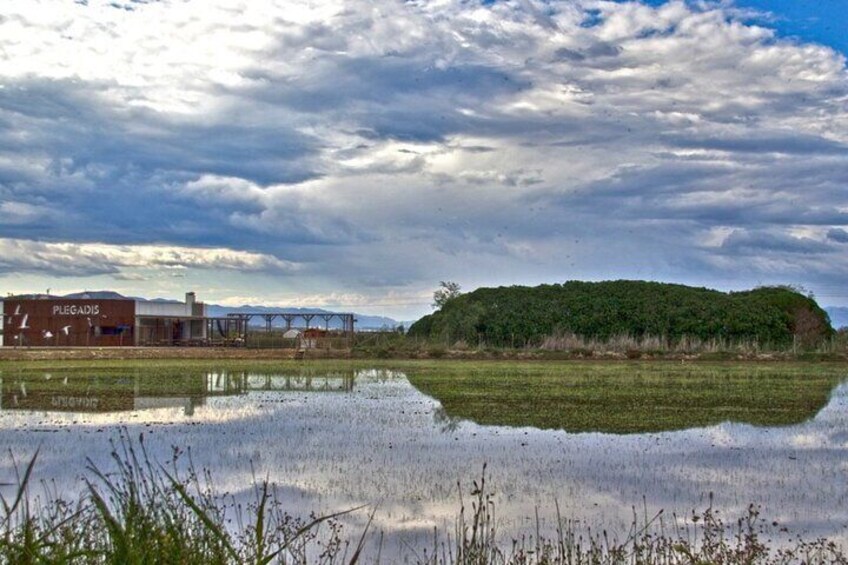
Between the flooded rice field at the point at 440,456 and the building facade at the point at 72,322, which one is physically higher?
the building facade at the point at 72,322

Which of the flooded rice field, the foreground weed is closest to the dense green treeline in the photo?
the flooded rice field

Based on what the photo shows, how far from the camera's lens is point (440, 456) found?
16.1 m

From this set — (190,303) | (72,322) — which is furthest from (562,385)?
(190,303)

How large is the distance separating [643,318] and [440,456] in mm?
52109

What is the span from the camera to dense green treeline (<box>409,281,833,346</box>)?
63562 mm

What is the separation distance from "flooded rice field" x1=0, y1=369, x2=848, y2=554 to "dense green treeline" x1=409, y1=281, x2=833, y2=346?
36.0m

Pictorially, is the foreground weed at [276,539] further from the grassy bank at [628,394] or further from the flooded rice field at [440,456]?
the grassy bank at [628,394]

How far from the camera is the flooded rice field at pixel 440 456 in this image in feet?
38.5

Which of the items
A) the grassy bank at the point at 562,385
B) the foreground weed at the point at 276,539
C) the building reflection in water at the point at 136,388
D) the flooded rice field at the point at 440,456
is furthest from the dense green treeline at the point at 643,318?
the foreground weed at the point at 276,539

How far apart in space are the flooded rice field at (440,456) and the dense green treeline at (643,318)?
1419 inches

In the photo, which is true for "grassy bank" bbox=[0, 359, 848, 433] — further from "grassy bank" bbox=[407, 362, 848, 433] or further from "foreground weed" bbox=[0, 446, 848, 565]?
"foreground weed" bbox=[0, 446, 848, 565]

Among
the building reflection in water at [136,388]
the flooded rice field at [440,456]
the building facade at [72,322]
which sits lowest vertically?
the flooded rice field at [440,456]

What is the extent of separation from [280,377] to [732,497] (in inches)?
1122

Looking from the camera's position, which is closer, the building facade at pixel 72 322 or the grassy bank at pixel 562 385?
the grassy bank at pixel 562 385
